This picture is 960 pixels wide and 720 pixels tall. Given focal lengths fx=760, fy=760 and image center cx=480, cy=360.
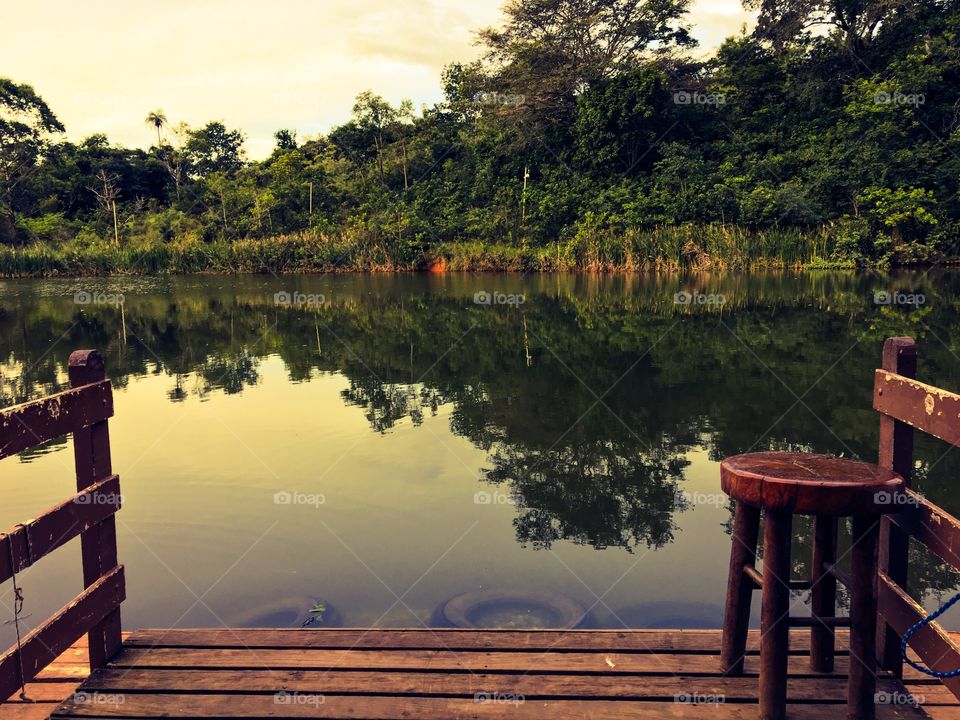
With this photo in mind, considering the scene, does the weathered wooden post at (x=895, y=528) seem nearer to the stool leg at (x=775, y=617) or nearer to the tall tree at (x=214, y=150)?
the stool leg at (x=775, y=617)

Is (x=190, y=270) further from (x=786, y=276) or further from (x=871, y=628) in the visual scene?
(x=871, y=628)

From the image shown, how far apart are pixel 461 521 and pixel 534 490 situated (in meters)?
1.03

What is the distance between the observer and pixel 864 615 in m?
3.21

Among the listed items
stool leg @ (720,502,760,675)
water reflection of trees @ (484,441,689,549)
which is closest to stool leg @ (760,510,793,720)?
stool leg @ (720,502,760,675)

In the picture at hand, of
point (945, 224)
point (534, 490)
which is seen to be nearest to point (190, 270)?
point (945, 224)

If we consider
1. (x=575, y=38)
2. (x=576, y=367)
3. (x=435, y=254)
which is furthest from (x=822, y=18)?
(x=576, y=367)

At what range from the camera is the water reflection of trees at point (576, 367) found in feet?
25.8

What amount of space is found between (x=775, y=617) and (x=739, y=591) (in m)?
0.38

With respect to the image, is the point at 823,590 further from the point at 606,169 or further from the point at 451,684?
the point at 606,169

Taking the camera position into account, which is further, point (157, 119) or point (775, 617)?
point (157, 119)

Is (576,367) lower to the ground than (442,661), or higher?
higher

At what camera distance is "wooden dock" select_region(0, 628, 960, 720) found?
11.3 feet

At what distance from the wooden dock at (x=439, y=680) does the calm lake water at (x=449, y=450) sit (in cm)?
90

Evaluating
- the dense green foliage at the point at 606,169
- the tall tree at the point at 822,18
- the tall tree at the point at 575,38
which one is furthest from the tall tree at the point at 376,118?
the tall tree at the point at 822,18
